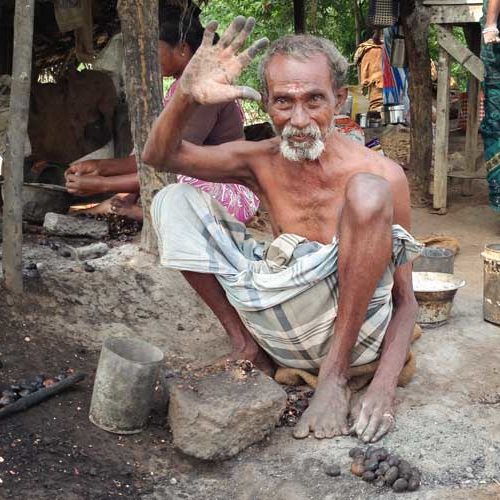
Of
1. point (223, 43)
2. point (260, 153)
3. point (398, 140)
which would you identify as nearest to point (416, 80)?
point (398, 140)

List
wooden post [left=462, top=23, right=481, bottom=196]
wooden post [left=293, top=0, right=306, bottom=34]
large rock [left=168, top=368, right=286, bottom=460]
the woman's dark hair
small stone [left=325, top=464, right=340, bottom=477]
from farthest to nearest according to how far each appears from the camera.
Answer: wooden post [left=293, top=0, right=306, bottom=34], wooden post [left=462, top=23, right=481, bottom=196], the woman's dark hair, large rock [left=168, top=368, right=286, bottom=460], small stone [left=325, top=464, right=340, bottom=477]

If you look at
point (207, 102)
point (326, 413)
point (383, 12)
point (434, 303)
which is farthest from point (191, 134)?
point (383, 12)

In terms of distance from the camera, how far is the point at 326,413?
285 centimetres

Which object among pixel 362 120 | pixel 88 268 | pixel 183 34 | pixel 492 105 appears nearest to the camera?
pixel 88 268

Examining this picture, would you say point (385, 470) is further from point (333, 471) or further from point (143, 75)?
point (143, 75)

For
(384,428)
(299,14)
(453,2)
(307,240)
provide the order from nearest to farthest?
(384,428) < (307,240) < (453,2) < (299,14)

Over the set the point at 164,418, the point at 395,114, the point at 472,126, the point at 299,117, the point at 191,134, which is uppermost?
the point at 299,117

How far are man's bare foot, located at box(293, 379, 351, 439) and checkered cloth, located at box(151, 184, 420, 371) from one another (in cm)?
20

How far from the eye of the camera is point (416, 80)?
716cm

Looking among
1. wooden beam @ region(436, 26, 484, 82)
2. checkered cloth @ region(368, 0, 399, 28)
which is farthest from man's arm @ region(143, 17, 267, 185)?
checkered cloth @ region(368, 0, 399, 28)

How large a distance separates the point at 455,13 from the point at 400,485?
16.4 feet

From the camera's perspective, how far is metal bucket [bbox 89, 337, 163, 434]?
2721mm

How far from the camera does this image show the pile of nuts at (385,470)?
2482 millimetres

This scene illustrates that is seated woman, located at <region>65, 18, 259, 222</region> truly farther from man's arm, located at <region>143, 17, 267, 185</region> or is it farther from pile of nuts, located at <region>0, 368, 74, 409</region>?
pile of nuts, located at <region>0, 368, 74, 409</region>
